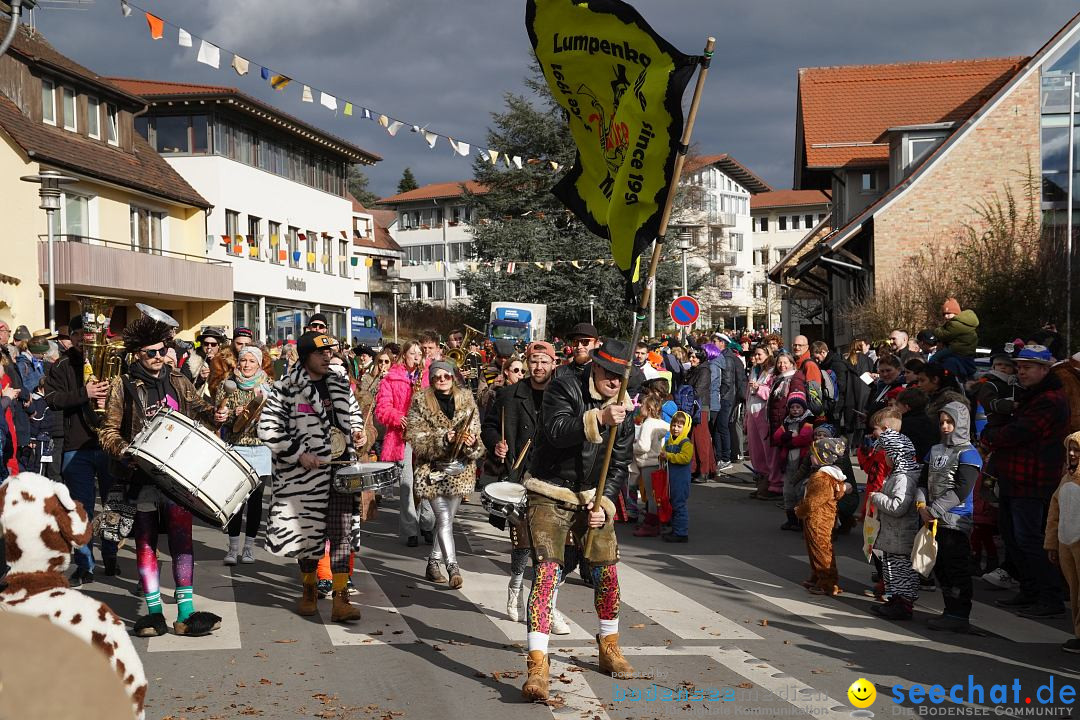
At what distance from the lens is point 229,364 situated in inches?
399

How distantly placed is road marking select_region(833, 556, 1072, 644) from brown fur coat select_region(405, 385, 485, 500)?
3804 millimetres

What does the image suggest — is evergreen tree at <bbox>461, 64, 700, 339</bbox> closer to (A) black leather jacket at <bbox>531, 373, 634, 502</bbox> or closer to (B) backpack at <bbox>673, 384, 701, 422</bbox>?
(B) backpack at <bbox>673, 384, 701, 422</bbox>

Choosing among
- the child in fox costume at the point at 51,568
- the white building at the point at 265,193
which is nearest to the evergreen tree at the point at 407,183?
the white building at the point at 265,193

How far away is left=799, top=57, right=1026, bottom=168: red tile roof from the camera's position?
38281 millimetres

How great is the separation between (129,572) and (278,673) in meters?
3.85

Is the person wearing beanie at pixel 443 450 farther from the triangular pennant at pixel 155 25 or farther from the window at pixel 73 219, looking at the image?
the window at pixel 73 219

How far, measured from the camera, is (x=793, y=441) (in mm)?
12211

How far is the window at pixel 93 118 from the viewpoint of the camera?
34.1 m

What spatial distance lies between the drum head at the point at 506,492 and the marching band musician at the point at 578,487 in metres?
1.14

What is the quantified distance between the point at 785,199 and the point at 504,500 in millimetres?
103555

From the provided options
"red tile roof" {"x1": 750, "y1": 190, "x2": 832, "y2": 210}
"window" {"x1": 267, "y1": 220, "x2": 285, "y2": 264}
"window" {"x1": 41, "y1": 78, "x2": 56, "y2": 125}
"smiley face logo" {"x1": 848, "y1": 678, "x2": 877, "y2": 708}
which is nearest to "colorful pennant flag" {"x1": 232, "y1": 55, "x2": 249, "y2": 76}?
"smiley face logo" {"x1": 848, "y1": 678, "x2": 877, "y2": 708}

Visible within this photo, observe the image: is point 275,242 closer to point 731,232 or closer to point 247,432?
point 247,432

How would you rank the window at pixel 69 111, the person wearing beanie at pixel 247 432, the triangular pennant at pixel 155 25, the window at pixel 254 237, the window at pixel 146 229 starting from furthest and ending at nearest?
1. the window at pixel 254 237
2. the window at pixel 146 229
3. the window at pixel 69 111
4. the triangular pennant at pixel 155 25
5. the person wearing beanie at pixel 247 432

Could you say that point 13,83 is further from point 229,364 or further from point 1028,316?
point 1028,316
